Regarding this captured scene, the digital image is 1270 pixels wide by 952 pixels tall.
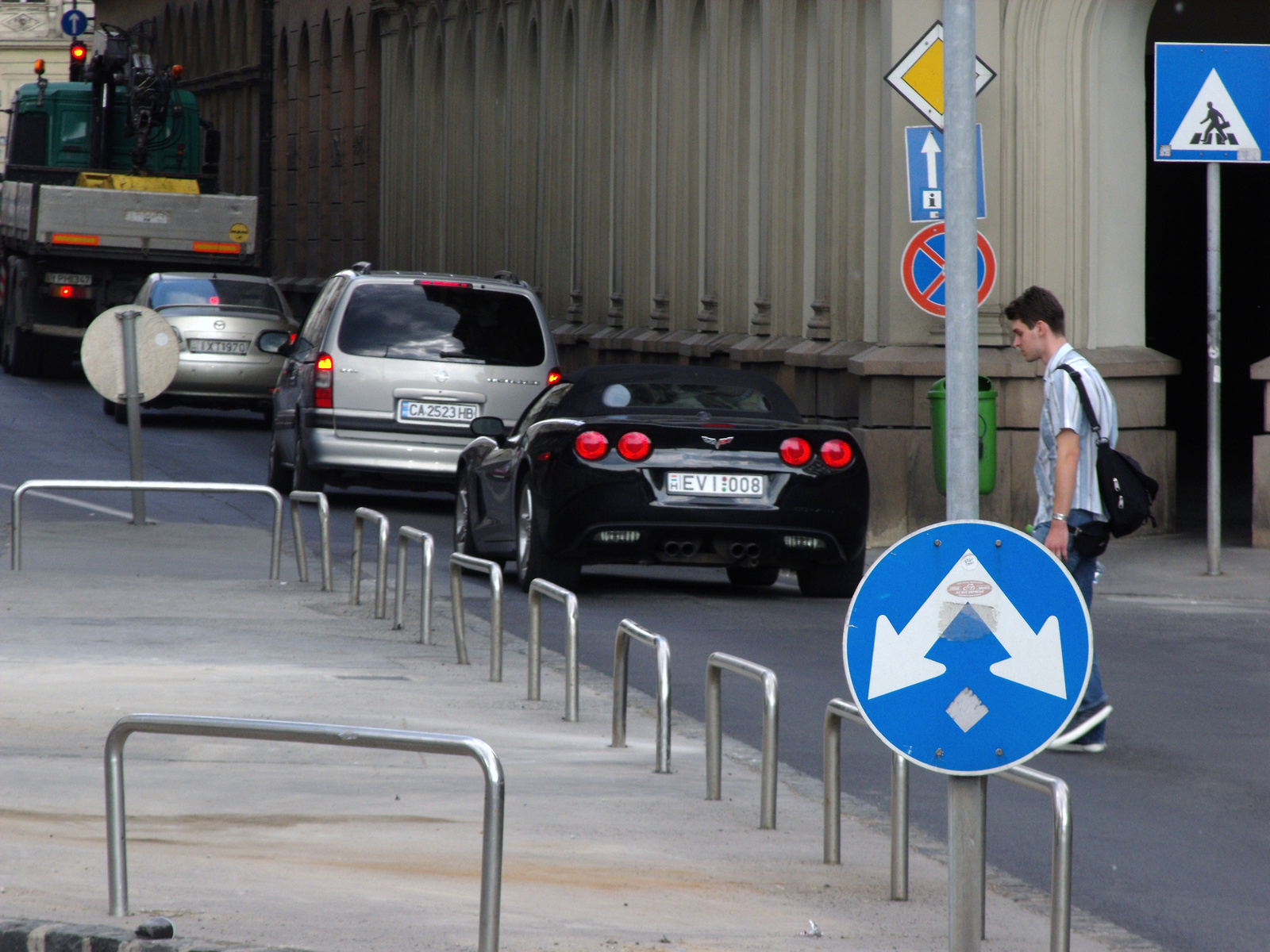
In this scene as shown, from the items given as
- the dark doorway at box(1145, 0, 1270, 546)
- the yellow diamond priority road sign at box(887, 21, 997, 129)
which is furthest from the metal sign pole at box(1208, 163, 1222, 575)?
the dark doorway at box(1145, 0, 1270, 546)

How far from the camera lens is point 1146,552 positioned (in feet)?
55.5

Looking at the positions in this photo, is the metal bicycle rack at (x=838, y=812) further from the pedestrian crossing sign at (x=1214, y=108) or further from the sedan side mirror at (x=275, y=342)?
the sedan side mirror at (x=275, y=342)

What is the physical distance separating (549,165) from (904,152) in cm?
1288

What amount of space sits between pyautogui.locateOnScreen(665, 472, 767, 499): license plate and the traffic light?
26019 mm

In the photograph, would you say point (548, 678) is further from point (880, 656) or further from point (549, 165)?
point (549, 165)

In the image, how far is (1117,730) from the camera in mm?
9469

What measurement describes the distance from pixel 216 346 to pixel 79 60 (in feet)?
42.5

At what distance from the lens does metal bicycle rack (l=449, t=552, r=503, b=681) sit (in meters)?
10.6

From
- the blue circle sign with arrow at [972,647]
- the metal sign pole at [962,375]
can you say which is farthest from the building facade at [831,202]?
the blue circle sign with arrow at [972,647]

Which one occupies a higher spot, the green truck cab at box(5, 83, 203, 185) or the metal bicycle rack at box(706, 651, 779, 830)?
the green truck cab at box(5, 83, 203, 185)

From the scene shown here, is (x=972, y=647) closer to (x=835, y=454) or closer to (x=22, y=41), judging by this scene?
(x=835, y=454)

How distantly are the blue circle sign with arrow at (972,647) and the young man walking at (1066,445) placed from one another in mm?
4113

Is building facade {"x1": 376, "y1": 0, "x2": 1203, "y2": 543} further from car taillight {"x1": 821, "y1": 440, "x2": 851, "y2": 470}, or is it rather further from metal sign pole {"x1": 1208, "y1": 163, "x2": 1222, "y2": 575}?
car taillight {"x1": 821, "y1": 440, "x2": 851, "y2": 470}

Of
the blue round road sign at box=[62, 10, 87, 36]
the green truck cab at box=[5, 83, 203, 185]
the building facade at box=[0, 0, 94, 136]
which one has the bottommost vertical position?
the green truck cab at box=[5, 83, 203, 185]
